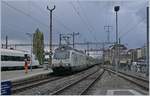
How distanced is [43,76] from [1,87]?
29.1 m

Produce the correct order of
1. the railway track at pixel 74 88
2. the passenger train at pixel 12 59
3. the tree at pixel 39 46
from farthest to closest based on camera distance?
the tree at pixel 39 46 → the passenger train at pixel 12 59 → the railway track at pixel 74 88

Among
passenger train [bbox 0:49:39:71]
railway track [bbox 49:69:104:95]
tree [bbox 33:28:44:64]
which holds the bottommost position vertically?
railway track [bbox 49:69:104:95]

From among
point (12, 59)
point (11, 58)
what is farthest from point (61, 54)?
point (12, 59)

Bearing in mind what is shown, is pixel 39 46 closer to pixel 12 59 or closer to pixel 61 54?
pixel 12 59

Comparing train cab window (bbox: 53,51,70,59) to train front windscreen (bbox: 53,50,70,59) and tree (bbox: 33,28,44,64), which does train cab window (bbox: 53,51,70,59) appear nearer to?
train front windscreen (bbox: 53,50,70,59)

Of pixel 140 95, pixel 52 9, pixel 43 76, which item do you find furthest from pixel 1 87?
pixel 52 9

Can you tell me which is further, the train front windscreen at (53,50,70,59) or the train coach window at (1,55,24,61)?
the train coach window at (1,55,24,61)

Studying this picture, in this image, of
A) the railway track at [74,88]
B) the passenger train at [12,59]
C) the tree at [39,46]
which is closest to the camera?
the railway track at [74,88]

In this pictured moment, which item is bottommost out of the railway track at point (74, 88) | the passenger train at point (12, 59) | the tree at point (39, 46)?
the railway track at point (74, 88)

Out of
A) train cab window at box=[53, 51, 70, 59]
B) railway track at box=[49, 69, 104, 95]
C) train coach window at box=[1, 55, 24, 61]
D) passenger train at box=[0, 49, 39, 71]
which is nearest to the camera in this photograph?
railway track at box=[49, 69, 104, 95]

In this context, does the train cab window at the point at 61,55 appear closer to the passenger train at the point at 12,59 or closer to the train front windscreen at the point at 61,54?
the train front windscreen at the point at 61,54

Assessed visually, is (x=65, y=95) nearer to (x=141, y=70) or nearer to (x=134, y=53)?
(x=141, y=70)

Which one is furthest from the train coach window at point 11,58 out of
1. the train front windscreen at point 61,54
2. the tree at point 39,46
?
the tree at point 39,46

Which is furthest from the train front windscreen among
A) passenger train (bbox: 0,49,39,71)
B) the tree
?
the tree
